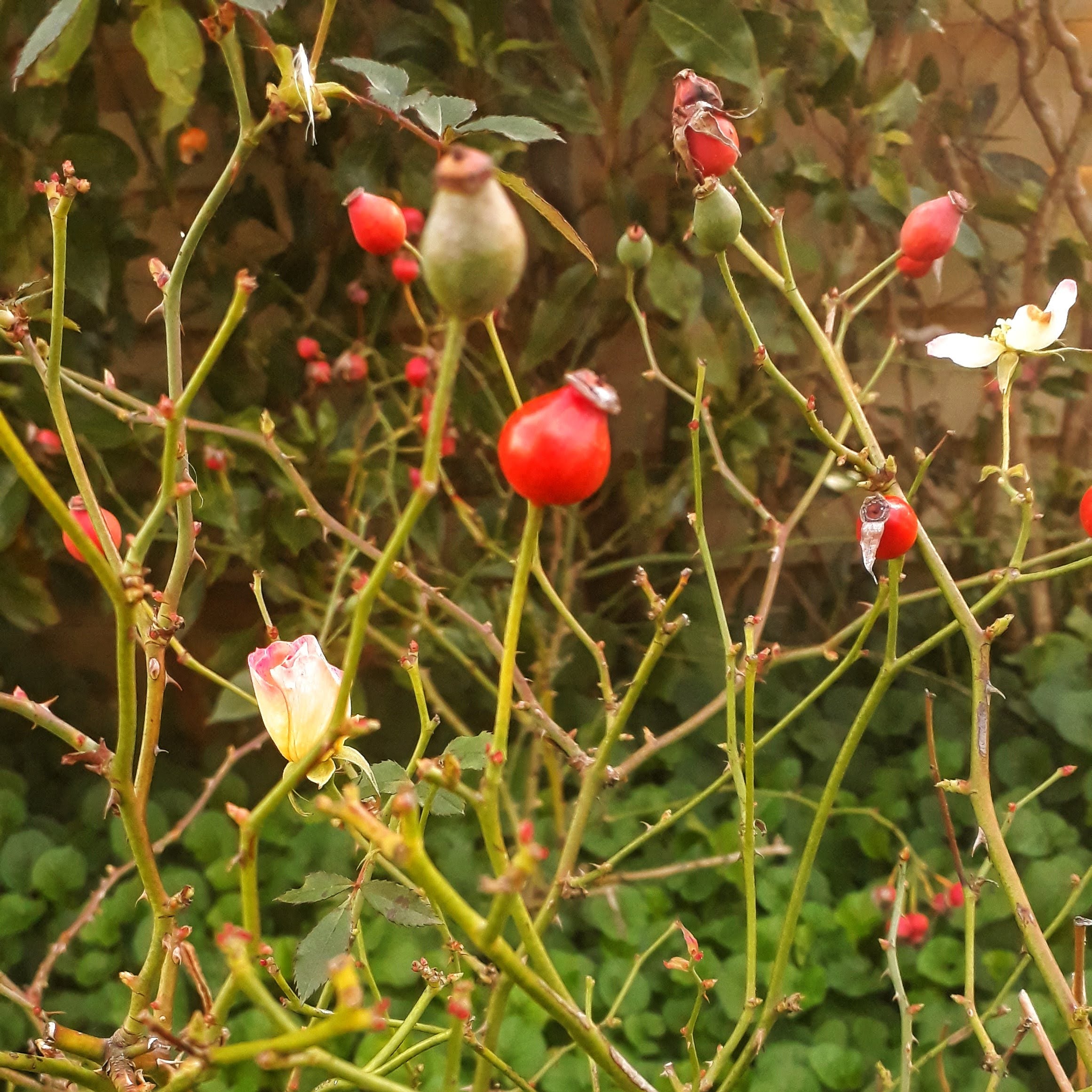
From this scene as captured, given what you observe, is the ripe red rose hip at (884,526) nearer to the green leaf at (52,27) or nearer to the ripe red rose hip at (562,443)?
the ripe red rose hip at (562,443)

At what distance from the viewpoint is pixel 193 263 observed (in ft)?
3.34

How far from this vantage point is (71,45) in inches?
27.4

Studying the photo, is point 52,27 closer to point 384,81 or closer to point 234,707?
point 384,81

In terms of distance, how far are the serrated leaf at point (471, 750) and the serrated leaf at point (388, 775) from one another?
0.07 ft

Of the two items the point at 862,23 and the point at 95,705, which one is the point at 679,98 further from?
the point at 95,705

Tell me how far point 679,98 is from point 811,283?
34.1 inches

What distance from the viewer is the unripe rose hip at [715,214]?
1.25 ft

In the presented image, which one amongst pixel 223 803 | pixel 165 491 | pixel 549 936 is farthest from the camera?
pixel 223 803

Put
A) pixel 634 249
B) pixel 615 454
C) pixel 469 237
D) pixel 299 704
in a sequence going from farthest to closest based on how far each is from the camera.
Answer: pixel 615 454 → pixel 634 249 → pixel 299 704 → pixel 469 237

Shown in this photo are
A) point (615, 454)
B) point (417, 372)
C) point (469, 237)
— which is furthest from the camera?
point (615, 454)

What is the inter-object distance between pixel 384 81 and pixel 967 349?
29cm

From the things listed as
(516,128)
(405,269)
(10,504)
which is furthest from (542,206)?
(10,504)

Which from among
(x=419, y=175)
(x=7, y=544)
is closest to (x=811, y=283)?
(x=419, y=175)

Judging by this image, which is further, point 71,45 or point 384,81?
point 71,45
